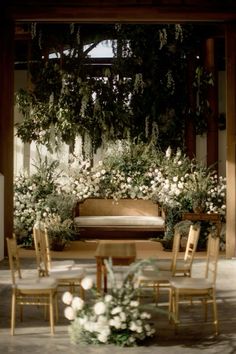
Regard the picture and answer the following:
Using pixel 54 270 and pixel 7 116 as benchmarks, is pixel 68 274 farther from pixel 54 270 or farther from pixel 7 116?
pixel 7 116

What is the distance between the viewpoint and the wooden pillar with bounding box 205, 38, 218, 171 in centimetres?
1351

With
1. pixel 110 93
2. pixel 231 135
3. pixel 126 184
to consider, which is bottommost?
pixel 126 184

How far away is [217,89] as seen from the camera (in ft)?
45.1

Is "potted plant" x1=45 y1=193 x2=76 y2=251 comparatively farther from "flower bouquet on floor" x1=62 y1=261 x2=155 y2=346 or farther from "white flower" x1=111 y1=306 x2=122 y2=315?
"white flower" x1=111 y1=306 x2=122 y2=315

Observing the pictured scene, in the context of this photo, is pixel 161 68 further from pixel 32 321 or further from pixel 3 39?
pixel 32 321

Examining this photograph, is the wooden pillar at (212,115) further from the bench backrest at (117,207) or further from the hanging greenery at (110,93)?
the bench backrest at (117,207)

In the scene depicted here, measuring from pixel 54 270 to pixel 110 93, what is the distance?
25.6 ft

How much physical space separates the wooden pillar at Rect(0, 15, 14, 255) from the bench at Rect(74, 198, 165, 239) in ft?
6.61

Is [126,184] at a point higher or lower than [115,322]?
higher

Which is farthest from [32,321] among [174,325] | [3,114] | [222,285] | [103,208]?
[103,208]

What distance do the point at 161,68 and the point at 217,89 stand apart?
4.10 feet

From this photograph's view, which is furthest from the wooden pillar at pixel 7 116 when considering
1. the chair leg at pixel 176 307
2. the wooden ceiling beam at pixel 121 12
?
the chair leg at pixel 176 307

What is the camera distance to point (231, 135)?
10.1 meters

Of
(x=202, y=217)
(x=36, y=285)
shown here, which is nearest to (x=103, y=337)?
(x=36, y=285)
